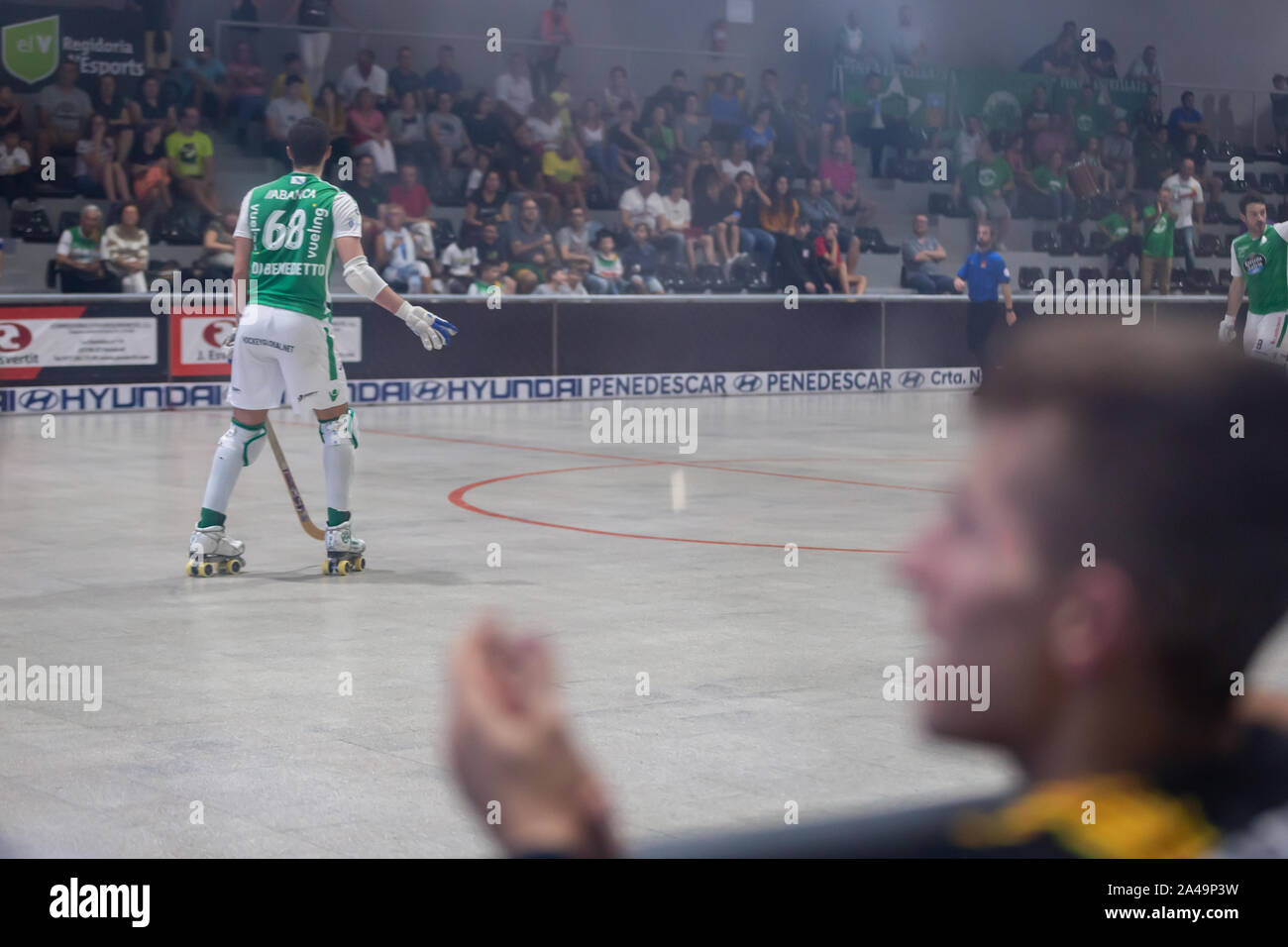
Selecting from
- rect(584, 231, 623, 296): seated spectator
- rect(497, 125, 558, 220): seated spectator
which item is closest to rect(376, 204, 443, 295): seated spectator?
rect(584, 231, 623, 296): seated spectator

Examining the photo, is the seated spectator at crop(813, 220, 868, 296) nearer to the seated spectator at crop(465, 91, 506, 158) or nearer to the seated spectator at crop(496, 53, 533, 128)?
the seated spectator at crop(496, 53, 533, 128)

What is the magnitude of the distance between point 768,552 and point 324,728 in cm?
434

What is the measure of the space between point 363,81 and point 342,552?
1521cm

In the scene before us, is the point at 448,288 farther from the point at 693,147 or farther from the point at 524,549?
the point at 524,549

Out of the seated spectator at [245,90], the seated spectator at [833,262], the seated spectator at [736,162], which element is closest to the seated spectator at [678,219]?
Answer: the seated spectator at [736,162]

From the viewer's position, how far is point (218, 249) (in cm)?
1995

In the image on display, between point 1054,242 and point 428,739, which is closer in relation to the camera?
point 428,739

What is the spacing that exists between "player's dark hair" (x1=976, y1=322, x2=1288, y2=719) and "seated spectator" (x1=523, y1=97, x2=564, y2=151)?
23.6 meters

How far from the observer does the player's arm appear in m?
8.74

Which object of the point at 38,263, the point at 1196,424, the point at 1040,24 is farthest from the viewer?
the point at 1040,24

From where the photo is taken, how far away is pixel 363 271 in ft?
28.9

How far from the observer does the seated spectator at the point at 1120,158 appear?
3006 centimetres
